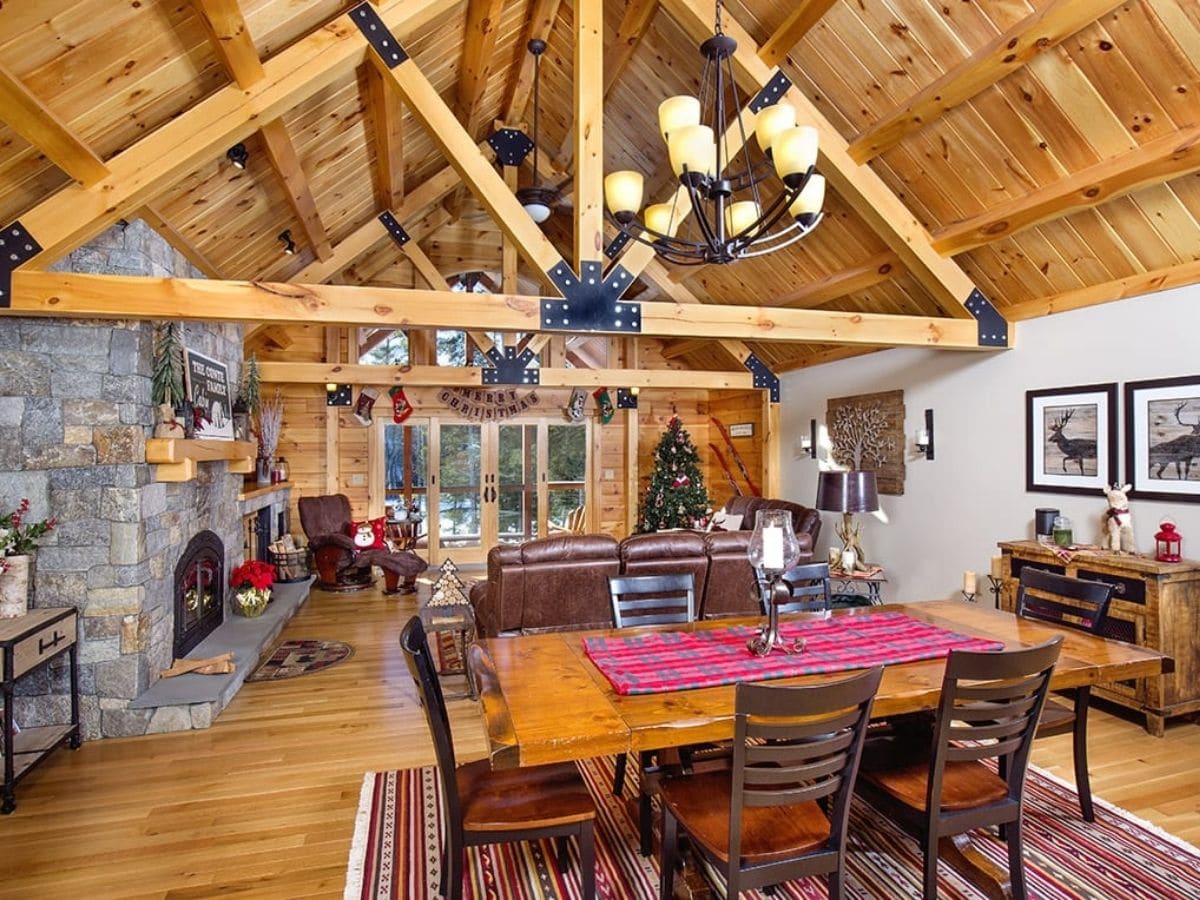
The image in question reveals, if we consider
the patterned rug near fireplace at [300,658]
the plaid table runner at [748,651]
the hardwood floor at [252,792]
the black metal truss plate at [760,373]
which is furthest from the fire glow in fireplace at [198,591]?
the black metal truss plate at [760,373]

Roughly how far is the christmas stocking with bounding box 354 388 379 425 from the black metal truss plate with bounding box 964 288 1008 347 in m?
6.38

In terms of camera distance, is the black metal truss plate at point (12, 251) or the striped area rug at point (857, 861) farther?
the black metal truss plate at point (12, 251)

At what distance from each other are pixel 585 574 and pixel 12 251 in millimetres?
3316

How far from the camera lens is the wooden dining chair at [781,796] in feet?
5.10

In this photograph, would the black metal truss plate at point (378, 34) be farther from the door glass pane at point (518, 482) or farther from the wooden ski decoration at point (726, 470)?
the wooden ski decoration at point (726, 470)

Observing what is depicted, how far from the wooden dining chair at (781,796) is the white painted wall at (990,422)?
10.6 feet

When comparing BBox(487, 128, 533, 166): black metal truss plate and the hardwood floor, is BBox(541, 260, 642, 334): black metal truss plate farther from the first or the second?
BBox(487, 128, 533, 166): black metal truss plate

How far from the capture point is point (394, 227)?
6.71 meters

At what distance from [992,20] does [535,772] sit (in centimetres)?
406

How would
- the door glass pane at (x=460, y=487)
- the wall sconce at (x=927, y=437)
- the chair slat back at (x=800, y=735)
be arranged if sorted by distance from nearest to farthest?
the chair slat back at (x=800, y=735) < the wall sconce at (x=927, y=437) < the door glass pane at (x=460, y=487)

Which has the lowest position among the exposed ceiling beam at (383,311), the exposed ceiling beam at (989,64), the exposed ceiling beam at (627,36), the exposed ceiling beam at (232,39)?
the exposed ceiling beam at (383,311)

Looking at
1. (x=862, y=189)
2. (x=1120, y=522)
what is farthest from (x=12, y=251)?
(x=1120, y=522)

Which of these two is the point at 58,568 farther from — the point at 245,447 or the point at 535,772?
the point at 535,772

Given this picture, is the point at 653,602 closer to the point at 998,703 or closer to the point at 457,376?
the point at 998,703
